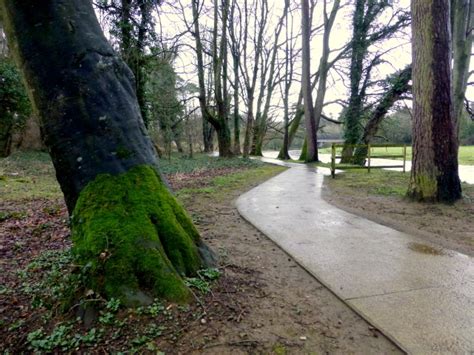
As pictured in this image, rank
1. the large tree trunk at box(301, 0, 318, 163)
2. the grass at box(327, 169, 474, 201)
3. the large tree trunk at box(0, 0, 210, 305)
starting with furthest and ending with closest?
1. the large tree trunk at box(301, 0, 318, 163)
2. the grass at box(327, 169, 474, 201)
3. the large tree trunk at box(0, 0, 210, 305)

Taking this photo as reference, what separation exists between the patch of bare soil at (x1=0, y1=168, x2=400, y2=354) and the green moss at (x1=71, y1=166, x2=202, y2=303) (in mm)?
214

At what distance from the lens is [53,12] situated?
2.47m

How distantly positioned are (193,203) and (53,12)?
4.12m

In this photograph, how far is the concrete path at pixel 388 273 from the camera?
197 cm

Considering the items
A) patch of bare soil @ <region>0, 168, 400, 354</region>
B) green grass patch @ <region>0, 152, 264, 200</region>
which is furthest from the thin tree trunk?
patch of bare soil @ <region>0, 168, 400, 354</region>

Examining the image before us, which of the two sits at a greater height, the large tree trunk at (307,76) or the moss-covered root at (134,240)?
the large tree trunk at (307,76)

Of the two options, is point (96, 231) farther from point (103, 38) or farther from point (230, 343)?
point (103, 38)

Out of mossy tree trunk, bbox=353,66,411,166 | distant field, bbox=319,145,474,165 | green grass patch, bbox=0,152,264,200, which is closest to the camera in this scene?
green grass patch, bbox=0,152,264,200

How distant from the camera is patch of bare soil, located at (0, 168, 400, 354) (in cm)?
183

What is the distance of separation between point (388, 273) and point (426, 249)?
A: 974 mm

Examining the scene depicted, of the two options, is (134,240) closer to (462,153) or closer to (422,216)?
(422,216)

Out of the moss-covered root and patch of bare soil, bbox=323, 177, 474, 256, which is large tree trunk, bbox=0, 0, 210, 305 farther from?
patch of bare soil, bbox=323, 177, 474, 256

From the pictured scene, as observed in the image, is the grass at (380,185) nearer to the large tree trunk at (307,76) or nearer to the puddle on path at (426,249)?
the puddle on path at (426,249)

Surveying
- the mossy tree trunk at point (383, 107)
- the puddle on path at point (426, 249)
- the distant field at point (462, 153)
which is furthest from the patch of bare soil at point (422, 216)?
the mossy tree trunk at point (383, 107)
